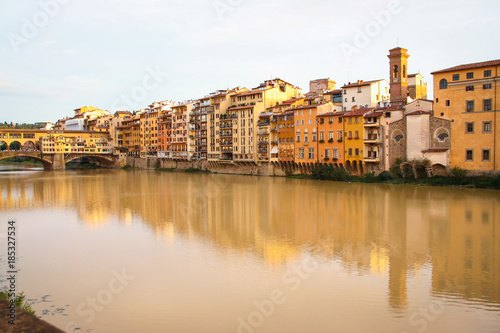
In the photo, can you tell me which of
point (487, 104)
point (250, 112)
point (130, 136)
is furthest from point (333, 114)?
point (130, 136)

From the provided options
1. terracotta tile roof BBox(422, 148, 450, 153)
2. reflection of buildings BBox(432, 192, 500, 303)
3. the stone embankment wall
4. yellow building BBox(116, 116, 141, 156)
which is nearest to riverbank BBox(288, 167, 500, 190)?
terracotta tile roof BBox(422, 148, 450, 153)

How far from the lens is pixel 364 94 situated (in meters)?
39.3

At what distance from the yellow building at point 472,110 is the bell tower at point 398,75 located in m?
4.75

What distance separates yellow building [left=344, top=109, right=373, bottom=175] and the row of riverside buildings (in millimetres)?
91

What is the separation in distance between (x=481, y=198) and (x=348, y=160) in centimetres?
1361

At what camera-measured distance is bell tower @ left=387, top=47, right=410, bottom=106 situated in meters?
36.0

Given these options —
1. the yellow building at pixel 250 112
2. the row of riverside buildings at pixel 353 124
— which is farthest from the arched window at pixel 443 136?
the yellow building at pixel 250 112

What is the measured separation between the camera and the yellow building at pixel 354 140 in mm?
35594

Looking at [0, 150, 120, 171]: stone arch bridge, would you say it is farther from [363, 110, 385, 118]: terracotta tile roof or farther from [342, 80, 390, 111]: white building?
[363, 110, 385, 118]: terracotta tile roof

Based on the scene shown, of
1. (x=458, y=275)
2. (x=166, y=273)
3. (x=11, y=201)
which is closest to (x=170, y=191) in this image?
(x=11, y=201)

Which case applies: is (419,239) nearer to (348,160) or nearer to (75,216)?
(75,216)

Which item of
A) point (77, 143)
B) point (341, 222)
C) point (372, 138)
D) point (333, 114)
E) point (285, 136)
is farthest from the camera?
point (77, 143)

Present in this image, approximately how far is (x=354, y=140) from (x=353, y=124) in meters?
→ 1.49

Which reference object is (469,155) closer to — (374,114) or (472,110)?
(472,110)
